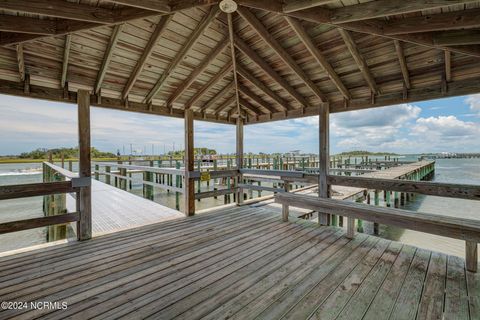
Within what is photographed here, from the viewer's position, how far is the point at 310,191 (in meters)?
8.70

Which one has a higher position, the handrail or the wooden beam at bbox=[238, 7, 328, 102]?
the wooden beam at bbox=[238, 7, 328, 102]

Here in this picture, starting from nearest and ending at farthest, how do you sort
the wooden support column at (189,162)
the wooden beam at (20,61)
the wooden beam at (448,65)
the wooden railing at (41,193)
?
1. the wooden beam at (20,61)
2. the wooden beam at (448,65)
3. the wooden railing at (41,193)
4. the wooden support column at (189,162)

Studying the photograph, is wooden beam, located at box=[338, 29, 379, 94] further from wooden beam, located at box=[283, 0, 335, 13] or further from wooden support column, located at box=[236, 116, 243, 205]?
wooden support column, located at box=[236, 116, 243, 205]

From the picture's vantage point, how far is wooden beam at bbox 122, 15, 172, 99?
2.85 meters

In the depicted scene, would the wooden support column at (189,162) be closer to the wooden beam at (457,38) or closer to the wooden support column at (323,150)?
the wooden support column at (323,150)

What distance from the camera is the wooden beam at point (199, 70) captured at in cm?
355

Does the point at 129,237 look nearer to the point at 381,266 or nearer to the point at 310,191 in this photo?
the point at 381,266

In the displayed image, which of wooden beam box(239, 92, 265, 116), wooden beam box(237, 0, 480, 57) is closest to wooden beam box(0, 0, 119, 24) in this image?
wooden beam box(237, 0, 480, 57)

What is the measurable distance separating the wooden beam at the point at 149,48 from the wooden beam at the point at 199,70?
3.00ft

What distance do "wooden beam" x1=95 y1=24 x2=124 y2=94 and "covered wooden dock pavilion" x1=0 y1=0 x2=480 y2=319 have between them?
0.02m

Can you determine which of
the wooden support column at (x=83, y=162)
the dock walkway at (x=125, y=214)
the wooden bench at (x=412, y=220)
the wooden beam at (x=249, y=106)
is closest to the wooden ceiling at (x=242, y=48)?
the wooden support column at (x=83, y=162)

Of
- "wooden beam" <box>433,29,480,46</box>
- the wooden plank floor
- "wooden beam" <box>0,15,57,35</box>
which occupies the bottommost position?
the wooden plank floor

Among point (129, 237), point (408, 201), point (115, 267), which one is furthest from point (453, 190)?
point (408, 201)

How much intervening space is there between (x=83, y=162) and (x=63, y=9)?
Result: 8.31 feet
